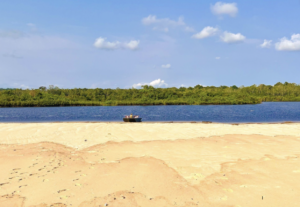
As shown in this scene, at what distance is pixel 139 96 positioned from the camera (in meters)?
110

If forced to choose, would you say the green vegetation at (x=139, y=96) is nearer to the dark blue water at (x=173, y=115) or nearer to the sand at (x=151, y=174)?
the dark blue water at (x=173, y=115)


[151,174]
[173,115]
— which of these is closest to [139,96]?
[173,115]

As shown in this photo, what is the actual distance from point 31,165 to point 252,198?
8238 mm

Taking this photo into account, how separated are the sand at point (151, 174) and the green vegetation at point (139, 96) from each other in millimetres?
74147

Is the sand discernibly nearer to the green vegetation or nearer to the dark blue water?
the dark blue water

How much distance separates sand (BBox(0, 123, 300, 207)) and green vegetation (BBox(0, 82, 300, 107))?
74.1 meters

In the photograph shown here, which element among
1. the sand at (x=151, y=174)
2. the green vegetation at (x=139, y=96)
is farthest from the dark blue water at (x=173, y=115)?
the green vegetation at (x=139, y=96)

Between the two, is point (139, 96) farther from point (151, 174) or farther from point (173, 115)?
point (151, 174)

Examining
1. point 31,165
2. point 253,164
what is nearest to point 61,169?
point 31,165

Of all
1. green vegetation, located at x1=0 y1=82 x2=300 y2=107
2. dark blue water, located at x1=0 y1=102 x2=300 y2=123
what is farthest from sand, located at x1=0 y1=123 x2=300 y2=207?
green vegetation, located at x1=0 y1=82 x2=300 y2=107

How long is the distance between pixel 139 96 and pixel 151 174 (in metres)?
103

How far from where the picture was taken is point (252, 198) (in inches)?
251

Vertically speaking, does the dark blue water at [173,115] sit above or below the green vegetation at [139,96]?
below

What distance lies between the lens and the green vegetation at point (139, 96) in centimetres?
8756
